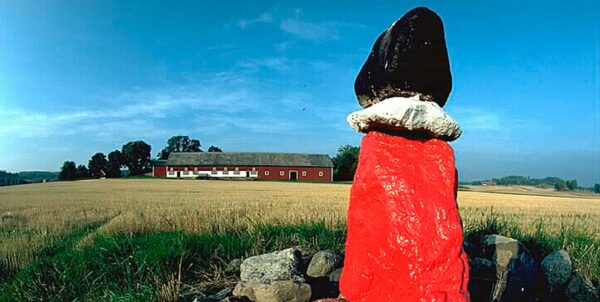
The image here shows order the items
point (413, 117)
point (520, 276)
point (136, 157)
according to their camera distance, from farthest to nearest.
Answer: point (136, 157)
point (520, 276)
point (413, 117)

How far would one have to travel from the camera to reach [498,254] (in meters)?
6.41

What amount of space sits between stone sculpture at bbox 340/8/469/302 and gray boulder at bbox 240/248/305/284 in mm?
2052

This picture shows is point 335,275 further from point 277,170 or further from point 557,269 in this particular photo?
point 277,170

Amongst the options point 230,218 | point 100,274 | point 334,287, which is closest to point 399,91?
point 334,287

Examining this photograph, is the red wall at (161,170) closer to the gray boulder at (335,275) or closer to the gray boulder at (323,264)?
the gray boulder at (323,264)

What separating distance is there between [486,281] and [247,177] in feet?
243

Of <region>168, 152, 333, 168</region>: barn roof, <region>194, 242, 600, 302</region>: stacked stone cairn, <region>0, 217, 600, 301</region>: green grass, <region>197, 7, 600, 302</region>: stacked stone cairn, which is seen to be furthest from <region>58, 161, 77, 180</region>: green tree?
<region>197, 7, 600, 302</region>: stacked stone cairn

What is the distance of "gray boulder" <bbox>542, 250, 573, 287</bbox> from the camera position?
21.0 ft

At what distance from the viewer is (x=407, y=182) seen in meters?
3.58

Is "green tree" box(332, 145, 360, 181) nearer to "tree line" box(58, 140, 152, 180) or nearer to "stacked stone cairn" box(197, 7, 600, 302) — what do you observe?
"tree line" box(58, 140, 152, 180)

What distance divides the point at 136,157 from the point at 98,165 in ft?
31.7

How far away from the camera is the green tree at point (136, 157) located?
307ft

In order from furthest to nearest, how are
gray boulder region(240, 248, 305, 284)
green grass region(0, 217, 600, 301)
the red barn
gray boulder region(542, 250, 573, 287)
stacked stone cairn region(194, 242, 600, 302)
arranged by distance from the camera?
the red barn
gray boulder region(542, 250, 573, 287)
green grass region(0, 217, 600, 301)
gray boulder region(240, 248, 305, 284)
stacked stone cairn region(194, 242, 600, 302)

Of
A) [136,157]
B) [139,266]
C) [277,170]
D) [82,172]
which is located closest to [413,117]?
[139,266]
